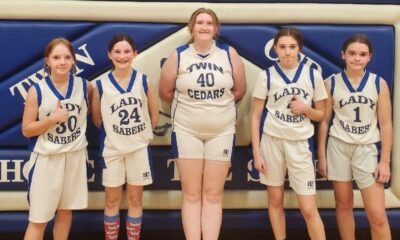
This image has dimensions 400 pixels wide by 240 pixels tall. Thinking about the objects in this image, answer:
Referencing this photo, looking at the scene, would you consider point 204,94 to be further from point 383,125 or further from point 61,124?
point 383,125

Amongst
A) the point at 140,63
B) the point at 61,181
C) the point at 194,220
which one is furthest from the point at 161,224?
the point at 140,63

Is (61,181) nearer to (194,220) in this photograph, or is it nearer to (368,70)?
(194,220)

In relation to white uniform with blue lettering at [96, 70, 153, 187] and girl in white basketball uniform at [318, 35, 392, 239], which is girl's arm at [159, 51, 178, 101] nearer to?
white uniform with blue lettering at [96, 70, 153, 187]

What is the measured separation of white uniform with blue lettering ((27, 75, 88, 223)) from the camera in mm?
2242

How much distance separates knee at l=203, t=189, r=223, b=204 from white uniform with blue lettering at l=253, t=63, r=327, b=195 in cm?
25

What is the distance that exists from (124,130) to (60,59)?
1.49 feet

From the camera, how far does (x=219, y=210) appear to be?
2.45 m

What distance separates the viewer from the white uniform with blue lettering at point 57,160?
2.24m

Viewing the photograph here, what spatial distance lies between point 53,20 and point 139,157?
35.6 inches

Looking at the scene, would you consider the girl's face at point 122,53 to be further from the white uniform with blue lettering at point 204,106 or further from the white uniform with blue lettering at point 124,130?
the white uniform with blue lettering at point 204,106

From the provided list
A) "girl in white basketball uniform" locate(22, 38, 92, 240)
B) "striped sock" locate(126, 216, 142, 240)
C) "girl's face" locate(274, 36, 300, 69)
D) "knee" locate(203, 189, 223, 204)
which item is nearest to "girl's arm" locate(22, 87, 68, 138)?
"girl in white basketball uniform" locate(22, 38, 92, 240)

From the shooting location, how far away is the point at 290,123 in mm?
2357

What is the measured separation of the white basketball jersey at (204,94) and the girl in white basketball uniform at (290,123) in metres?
0.16

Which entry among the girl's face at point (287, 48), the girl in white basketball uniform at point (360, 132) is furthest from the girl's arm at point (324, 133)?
the girl's face at point (287, 48)
